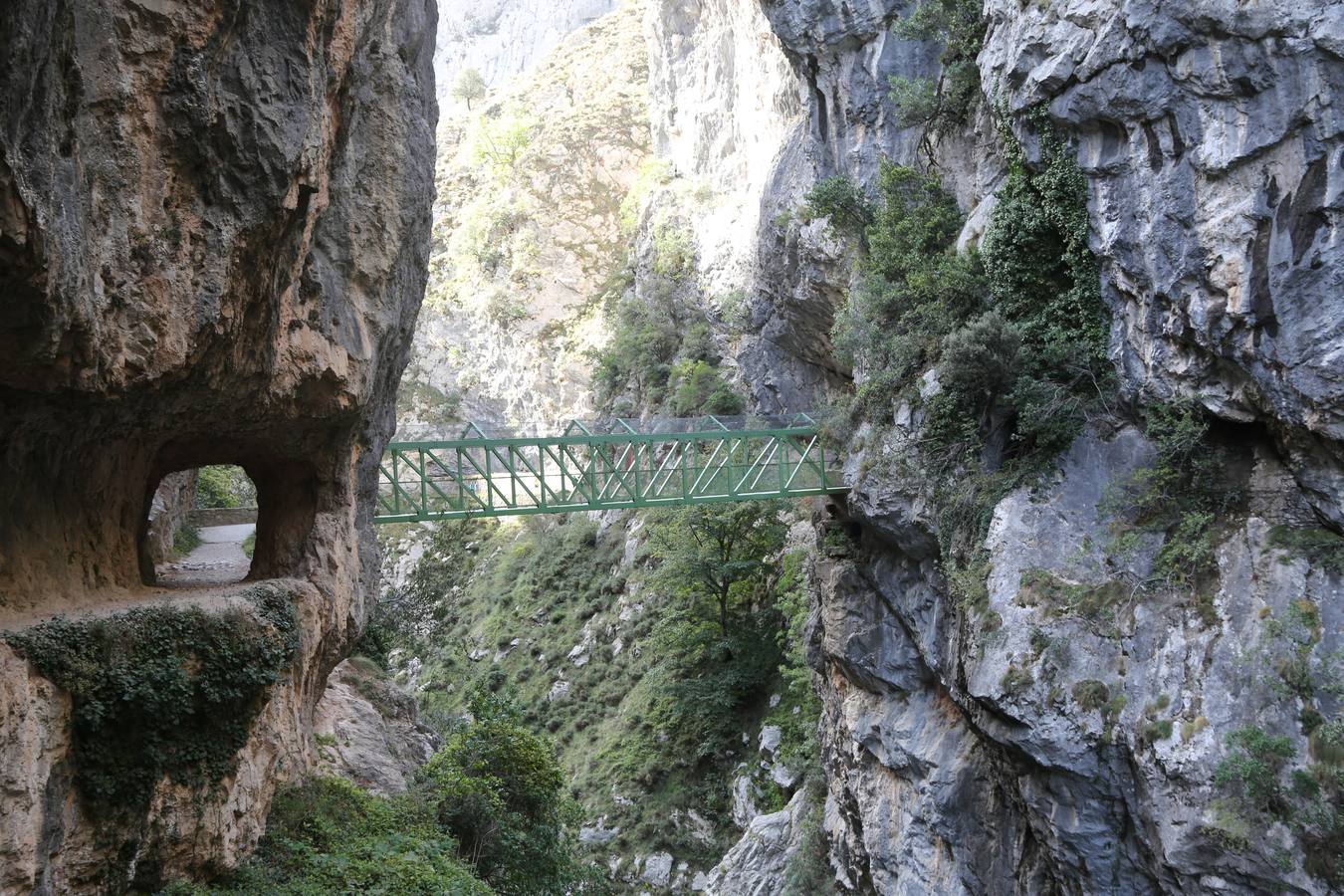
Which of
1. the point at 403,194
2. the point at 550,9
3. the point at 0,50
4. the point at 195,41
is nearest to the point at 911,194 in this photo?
the point at 403,194

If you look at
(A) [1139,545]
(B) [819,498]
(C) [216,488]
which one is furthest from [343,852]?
(C) [216,488]

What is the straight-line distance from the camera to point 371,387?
13.1 meters

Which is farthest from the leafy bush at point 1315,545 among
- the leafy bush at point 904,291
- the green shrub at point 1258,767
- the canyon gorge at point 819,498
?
the leafy bush at point 904,291

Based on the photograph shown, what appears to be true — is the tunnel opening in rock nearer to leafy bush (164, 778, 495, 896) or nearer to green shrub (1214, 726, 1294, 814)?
leafy bush (164, 778, 495, 896)

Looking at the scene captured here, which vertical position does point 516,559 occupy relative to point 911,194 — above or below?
below

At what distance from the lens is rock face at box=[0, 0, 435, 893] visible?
696cm

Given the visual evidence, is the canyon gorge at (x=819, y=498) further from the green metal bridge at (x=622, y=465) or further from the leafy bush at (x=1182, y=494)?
the green metal bridge at (x=622, y=465)

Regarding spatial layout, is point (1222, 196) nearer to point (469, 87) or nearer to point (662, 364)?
point (662, 364)

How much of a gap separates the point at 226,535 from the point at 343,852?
17415 mm

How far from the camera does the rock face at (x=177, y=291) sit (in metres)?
6.96

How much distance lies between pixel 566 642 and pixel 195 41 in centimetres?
2806

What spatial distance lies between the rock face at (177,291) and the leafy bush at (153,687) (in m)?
0.24

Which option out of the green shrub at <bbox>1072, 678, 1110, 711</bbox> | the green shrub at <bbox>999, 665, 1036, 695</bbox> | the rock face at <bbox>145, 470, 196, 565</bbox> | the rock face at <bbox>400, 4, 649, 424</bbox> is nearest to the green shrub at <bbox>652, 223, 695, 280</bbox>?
the rock face at <bbox>400, 4, 649, 424</bbox>

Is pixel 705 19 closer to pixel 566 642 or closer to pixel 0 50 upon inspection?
pixel 566 642
